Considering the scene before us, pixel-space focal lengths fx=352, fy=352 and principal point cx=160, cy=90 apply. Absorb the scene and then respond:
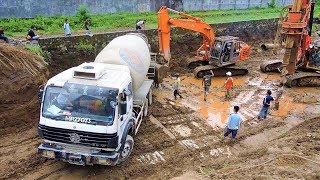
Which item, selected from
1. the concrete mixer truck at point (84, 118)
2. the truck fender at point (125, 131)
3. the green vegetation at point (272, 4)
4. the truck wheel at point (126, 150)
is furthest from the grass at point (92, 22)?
the truck wheel at point (126, 150)

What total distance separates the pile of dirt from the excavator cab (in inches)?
388

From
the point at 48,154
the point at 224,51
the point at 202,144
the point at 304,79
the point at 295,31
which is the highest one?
the point at 295,31

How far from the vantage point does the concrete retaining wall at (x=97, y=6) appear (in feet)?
74.9

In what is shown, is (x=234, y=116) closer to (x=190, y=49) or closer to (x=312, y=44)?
(x=312, y=44)

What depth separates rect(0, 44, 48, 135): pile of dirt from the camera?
1287cm

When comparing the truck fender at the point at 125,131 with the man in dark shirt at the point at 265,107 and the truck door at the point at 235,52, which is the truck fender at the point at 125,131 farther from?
the truck door at the point at 235,52

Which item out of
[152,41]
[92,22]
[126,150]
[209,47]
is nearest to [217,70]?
[209,47]

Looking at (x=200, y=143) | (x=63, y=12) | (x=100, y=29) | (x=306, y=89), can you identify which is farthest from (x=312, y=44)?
(x=63, y=12)

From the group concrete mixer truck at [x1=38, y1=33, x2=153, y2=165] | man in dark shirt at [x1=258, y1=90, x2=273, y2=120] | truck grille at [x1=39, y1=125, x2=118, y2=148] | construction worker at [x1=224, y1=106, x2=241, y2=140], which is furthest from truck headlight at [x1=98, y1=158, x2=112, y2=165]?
man in dark shirt at [x1=258, y1=90, x2=273, y2=120]

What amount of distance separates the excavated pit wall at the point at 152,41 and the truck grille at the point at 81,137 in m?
8.69

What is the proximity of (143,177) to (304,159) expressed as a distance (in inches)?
184

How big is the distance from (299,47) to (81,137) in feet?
44.7

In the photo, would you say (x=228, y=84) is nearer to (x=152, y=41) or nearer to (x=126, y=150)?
(x=126, y=150)

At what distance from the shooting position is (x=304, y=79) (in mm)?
18859
